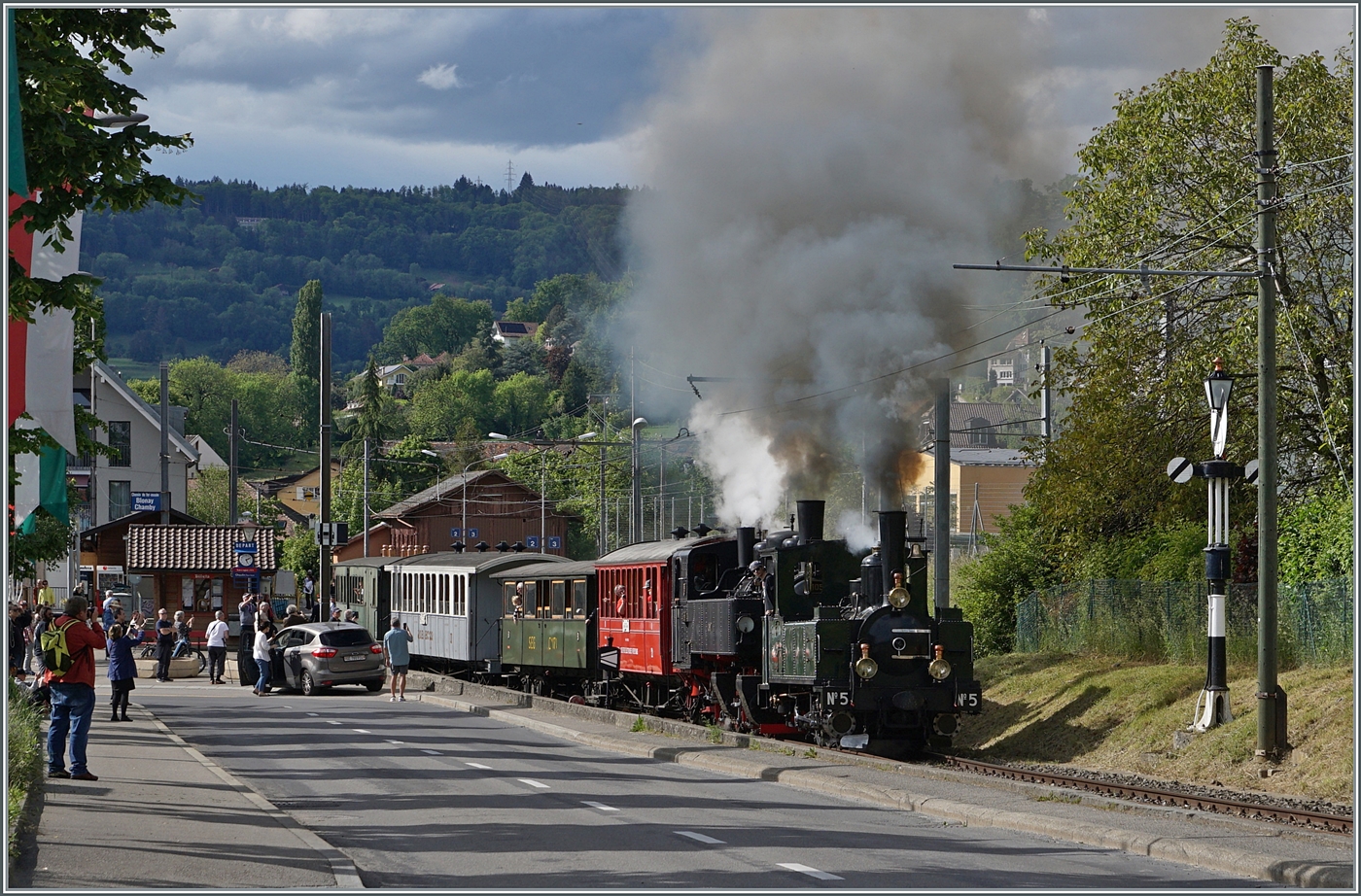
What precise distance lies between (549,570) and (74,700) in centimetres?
1632

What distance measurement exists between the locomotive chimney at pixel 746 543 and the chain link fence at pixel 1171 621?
591cm

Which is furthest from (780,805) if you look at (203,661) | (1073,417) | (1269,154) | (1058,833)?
(203,661)

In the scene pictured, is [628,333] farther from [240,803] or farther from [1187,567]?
[240,803]

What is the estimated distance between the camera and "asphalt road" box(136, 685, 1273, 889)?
33.6 ft

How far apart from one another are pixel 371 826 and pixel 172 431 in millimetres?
62658

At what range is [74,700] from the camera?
14.5 m

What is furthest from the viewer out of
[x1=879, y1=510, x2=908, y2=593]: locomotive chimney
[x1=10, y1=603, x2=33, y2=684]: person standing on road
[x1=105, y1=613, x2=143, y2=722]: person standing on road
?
[x1=10, y1=603, x2=33, y2=684]: person standing on road

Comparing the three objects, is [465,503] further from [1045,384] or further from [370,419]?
[370,419]

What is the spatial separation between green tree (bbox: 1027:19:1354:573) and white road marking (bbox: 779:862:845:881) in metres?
14.6

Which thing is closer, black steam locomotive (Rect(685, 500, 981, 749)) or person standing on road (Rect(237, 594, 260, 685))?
black steam locomotive (Rect(685, 500, 981, 749))

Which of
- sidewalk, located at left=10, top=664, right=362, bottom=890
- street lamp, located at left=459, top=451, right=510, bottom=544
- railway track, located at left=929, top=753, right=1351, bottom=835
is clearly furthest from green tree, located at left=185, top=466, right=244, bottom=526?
railway track, located at left=929, top=753, right=1351, bottom=835

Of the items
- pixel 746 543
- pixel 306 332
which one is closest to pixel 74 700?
pixel 746 543

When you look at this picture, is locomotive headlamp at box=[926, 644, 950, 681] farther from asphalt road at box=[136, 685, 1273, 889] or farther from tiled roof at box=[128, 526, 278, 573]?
tiled roof at box=[128, 526, 278, 573]

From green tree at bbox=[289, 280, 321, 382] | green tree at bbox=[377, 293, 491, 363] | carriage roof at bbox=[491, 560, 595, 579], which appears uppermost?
green tree at bbox=[377, 293, 491, 363]
